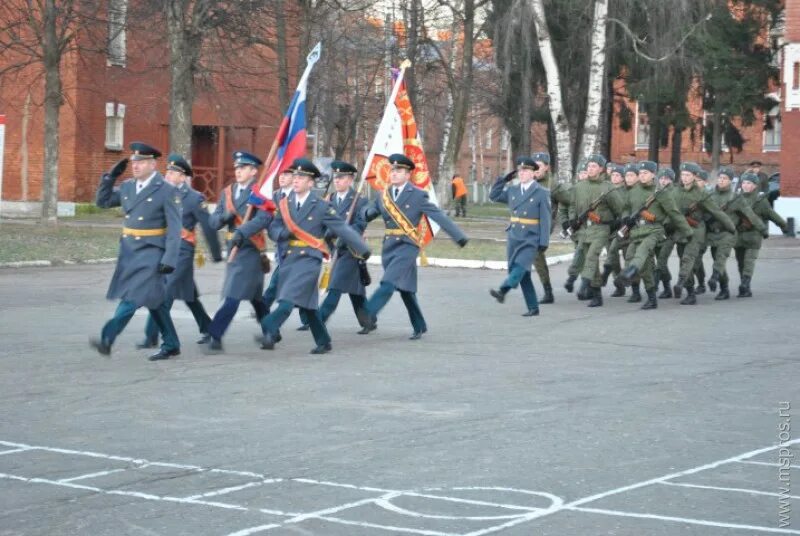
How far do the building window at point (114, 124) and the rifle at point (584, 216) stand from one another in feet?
93.9

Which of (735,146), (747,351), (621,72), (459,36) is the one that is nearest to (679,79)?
(621,72)

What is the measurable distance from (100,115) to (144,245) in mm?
34130

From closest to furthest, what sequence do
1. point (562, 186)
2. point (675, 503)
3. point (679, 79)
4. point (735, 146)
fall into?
point (675, 503)
point (562, 186)
point (679, 79)
point (735, 146)

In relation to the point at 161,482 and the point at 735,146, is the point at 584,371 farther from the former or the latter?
the point at 735,146

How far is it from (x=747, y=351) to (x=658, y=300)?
5.98m

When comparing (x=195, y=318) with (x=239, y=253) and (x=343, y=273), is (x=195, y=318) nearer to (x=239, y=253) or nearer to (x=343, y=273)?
(x=239, y=253)

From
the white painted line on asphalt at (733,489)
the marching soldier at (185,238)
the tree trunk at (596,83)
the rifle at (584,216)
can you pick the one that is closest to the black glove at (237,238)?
the marching soldier at (185,238)

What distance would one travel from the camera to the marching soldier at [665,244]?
1917 cm

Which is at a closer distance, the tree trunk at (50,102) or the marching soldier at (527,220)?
the marching soldier at (527,220)

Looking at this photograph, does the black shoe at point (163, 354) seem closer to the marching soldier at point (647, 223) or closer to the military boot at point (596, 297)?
the military boot at point (596, 297)

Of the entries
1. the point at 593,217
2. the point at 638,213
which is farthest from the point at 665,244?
the point at 593,217

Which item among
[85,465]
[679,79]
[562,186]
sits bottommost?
[85,465]

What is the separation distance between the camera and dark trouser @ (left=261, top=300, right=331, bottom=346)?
42.7 feet

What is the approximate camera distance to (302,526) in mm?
6605
